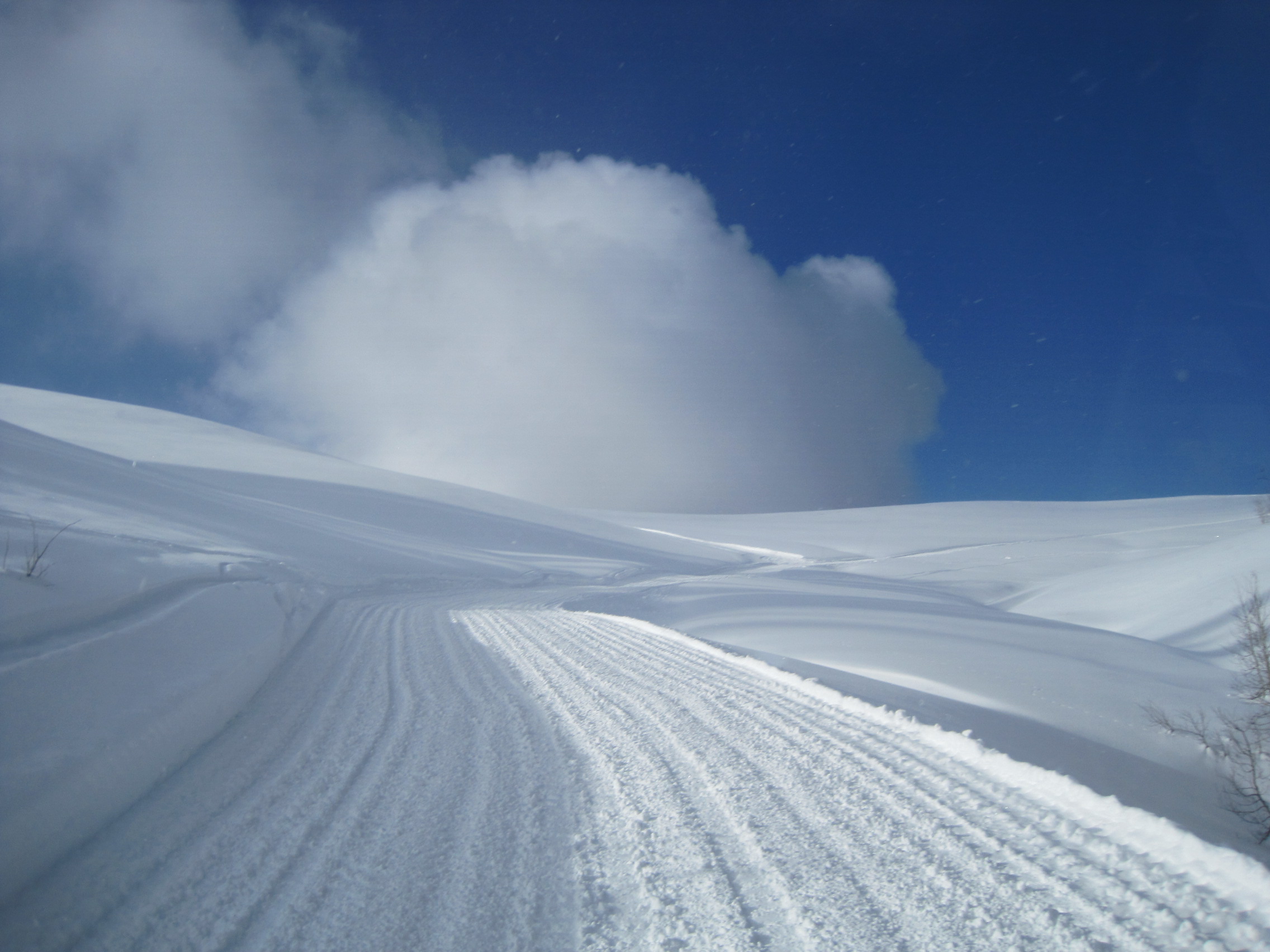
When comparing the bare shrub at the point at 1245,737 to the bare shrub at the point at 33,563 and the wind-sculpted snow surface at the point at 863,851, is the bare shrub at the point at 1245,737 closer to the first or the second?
the wind-sculpted snow surface at the point at 863,851

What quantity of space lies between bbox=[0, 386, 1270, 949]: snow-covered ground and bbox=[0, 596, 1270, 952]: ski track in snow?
14 mm

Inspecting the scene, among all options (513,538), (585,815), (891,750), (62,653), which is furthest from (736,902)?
(513,538)

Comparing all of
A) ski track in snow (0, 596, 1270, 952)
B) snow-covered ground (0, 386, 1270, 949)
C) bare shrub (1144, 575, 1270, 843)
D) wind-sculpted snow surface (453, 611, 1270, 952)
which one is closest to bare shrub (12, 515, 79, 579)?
snow-covered ground (0, 386, 1270, 949)

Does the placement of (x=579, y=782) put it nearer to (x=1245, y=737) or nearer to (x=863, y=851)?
(x=863, y=851)

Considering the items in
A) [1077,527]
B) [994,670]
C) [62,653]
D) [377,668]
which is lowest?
[377,668]

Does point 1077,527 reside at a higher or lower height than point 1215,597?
higher

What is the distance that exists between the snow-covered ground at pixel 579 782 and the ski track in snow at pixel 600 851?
1cm

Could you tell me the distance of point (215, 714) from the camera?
377cm

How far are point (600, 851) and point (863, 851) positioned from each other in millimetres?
1120

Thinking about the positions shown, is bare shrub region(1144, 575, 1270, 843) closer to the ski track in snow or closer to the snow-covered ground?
the snow-covered ground

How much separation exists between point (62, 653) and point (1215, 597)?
14.9 meters

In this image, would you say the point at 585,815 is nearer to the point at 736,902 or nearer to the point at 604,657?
the point at 736,902

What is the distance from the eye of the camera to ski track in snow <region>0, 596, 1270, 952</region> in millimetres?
2055

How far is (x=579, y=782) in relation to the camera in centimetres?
324
